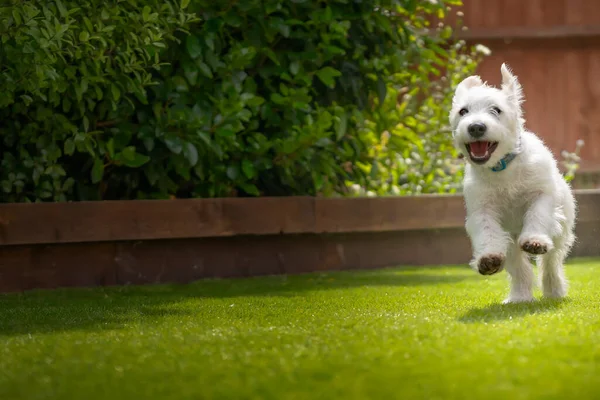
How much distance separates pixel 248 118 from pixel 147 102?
619 millimetres

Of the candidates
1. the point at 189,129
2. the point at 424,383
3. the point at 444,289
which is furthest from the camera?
the point at 189,129

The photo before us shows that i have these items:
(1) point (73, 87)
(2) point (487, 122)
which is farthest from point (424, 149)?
(2) point (487, 122)

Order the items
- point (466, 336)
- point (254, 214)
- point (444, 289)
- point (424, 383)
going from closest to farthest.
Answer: point (424, 383) < point (466, 336) < point (444, 289) < point (254, 214)

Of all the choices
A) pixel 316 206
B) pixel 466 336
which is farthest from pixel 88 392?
pixel 316 206

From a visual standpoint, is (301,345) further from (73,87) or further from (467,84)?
(73,87)

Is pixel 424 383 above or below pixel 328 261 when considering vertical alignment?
above

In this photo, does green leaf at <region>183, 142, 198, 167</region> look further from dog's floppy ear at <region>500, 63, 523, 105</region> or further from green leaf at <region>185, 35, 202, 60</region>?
dog's floppy ear at <region>500, 63, 523, 105</region>

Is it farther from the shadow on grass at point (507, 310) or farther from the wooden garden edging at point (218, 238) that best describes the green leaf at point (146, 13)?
the shadow on grass at point (507, 310)

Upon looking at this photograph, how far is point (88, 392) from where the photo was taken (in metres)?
2.64

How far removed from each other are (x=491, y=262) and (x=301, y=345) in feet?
4.30

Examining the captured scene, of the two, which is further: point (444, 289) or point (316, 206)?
point (316, 206)

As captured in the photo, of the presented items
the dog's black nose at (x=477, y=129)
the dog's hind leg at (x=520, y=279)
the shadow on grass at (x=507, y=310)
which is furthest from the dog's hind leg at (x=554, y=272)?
the dog's black nose at (x=477, y=129)

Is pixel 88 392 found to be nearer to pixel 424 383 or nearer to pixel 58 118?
pixel 424 383

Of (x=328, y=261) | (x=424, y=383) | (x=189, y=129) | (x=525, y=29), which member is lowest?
(x=328, y=261)
